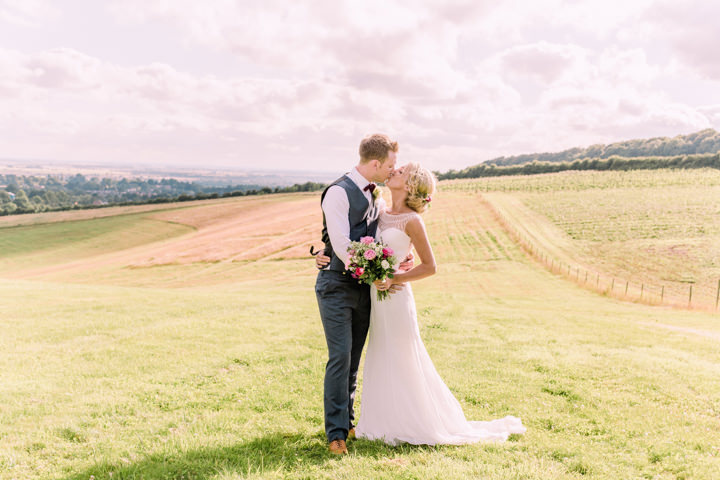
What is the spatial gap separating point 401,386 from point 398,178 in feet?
8.75

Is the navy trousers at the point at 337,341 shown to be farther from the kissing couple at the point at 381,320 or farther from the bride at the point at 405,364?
the bride at the point at 405,364

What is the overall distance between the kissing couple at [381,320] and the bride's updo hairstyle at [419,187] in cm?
1

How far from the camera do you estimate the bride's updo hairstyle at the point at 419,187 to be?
18.2 feet

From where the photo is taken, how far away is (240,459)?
200 inches

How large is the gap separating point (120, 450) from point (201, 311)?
1090 centimetres

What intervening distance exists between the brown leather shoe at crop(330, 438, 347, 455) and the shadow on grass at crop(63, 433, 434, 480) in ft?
0.23

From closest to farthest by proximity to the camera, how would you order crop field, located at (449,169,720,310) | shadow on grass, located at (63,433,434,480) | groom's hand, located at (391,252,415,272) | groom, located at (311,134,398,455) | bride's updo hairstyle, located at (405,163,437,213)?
shadow on grass, located at (63,433,434,480), groom, located at (311,134,398,455), bride's updo hairstyle, located at (405,163,437,213), groom's hand, located at (391,252,415,272), crop field, located at (449,169,720,310)

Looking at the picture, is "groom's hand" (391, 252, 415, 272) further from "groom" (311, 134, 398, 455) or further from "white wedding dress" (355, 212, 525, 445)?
"groom" (311, 134, 398, 455)

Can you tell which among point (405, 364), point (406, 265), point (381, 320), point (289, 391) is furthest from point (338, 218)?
point (289, 391)

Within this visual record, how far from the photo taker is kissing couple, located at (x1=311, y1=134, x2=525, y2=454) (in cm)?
545

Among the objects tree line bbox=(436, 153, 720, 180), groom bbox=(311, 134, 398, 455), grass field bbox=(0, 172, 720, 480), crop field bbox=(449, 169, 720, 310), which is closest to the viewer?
grass field bbox=(0, 172, 720, 480)

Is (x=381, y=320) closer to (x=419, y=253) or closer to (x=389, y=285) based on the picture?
(x=389, y=285)

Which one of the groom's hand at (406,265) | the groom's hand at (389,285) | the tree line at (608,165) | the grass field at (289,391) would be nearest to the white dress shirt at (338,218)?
the groom's hand at (389,285)

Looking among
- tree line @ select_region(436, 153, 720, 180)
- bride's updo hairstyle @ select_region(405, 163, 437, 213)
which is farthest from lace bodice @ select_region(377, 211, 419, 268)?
tree line @ select_region(436, 153, 720, 180)
